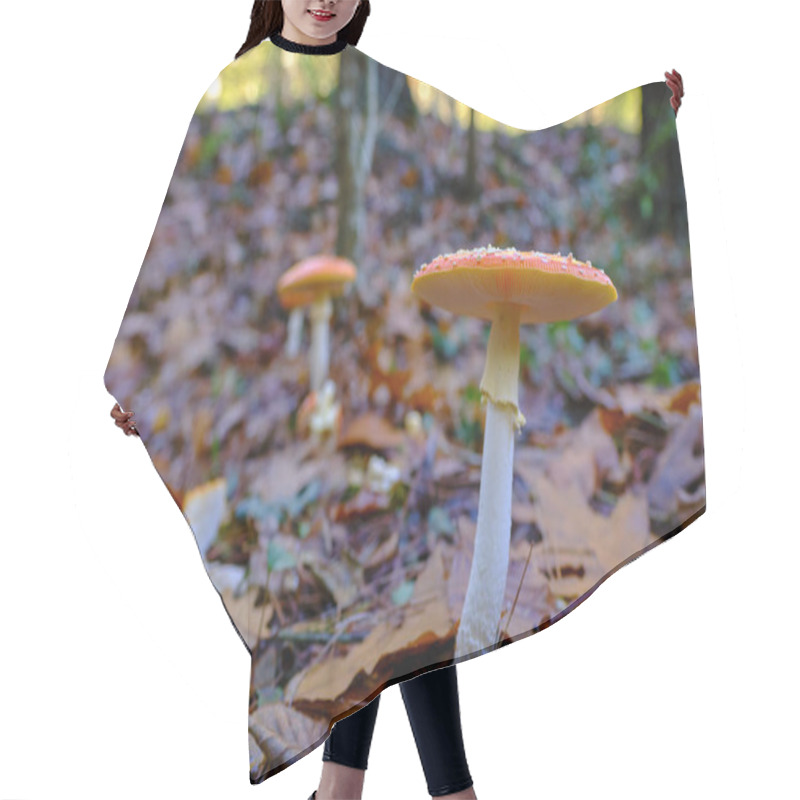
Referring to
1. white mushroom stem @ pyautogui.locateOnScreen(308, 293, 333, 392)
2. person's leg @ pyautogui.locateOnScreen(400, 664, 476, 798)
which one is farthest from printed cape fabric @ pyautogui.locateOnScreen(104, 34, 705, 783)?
person's leg @ pyautogui.locateOnScreen(400, 664, 476, 798)

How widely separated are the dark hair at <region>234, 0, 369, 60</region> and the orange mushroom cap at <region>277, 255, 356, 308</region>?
364 millimetres

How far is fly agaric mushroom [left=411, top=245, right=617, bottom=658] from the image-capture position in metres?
2.35

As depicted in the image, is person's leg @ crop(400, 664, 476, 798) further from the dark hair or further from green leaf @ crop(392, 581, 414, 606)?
the dark hair

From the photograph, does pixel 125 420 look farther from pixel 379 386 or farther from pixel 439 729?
pixel 439 729

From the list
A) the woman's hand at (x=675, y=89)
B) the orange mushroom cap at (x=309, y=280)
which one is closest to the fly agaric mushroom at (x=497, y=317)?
the orange mushroom cap at (x=309, y=280)

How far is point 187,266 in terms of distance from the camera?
2.40 meters

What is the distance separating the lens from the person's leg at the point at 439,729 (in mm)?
2506

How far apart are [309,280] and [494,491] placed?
433 millimetres

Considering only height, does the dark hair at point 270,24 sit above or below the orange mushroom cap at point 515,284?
above

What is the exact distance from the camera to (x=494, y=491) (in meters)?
2.39

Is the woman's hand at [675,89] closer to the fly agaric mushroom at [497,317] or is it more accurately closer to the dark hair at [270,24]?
the fly agaric mushroom at [497,317]

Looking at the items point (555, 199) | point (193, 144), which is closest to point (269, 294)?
point (193, 144)

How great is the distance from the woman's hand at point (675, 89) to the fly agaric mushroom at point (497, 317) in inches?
11.7

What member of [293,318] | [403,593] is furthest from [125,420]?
[403,593]
